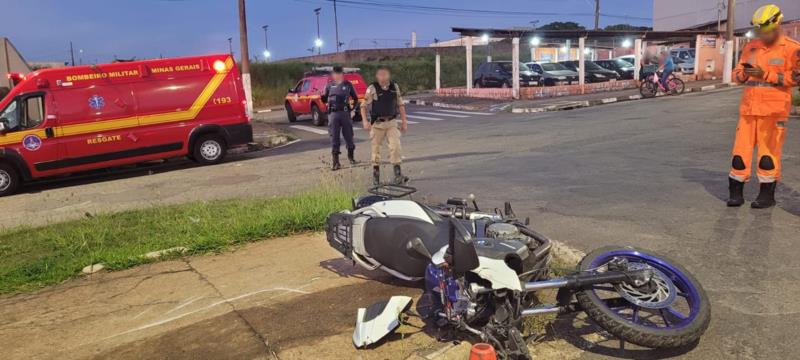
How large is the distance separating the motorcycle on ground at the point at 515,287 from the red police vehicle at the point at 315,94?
53.4 ft

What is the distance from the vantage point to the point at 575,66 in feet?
105

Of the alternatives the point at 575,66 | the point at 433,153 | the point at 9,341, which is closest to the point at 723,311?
the point at 9,341

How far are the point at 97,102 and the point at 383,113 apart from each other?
6.40 meters

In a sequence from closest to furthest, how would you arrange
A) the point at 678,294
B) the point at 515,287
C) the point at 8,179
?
1. the point at 515,287
2. the point at 678,294
3. the point at 8,179

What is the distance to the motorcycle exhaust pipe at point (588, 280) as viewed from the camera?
322 centimetres

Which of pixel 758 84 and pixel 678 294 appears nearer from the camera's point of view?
pixel 678 294

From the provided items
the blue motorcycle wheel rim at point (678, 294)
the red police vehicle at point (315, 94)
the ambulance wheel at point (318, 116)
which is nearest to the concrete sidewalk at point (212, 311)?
the blue motorcycle wheel rim at point (678, 294)

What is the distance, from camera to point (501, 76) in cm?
2916

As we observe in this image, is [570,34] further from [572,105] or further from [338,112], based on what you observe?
[338,112]

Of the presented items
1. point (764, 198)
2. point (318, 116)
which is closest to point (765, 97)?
point (764, 198)

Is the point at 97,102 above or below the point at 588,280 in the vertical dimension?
above

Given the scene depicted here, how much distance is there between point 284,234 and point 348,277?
1.56 meters

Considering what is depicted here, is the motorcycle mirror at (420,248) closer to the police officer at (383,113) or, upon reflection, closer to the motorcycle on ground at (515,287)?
the motorcycle on ground at (515,287)

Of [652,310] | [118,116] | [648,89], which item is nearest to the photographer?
[652,310]
